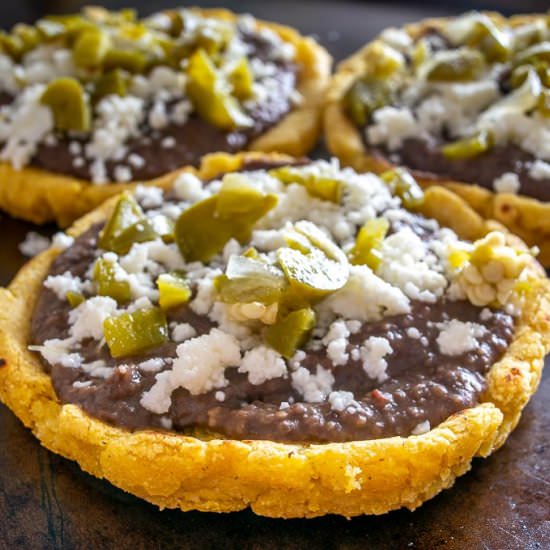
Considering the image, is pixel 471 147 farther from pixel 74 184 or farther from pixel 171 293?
pixel 74 184

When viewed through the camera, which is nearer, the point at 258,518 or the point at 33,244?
the point at 258,518

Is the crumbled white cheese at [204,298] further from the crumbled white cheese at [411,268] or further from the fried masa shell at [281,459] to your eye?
the crumbled white cheese at [411,268]

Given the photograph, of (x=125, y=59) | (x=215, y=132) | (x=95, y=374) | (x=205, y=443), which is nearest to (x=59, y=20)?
(x=125, y=59)

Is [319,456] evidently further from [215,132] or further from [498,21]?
[498,21]

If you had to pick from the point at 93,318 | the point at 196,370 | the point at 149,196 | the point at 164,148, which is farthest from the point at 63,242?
the point at 196,370

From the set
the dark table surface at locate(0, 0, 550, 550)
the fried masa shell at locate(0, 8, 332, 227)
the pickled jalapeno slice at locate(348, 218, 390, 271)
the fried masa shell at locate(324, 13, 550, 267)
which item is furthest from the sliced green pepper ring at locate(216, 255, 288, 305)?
the fried masa shell at locate(324, 13, 550, 267)

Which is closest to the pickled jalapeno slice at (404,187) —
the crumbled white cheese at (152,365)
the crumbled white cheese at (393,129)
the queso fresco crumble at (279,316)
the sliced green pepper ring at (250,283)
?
the queso fresco crumble at (279,316)

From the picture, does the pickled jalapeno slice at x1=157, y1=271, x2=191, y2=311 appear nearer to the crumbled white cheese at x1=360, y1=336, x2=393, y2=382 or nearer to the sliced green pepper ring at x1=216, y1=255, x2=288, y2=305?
the sliced green pepper ring at x1=216, y1=255, x2=288, y2=305
